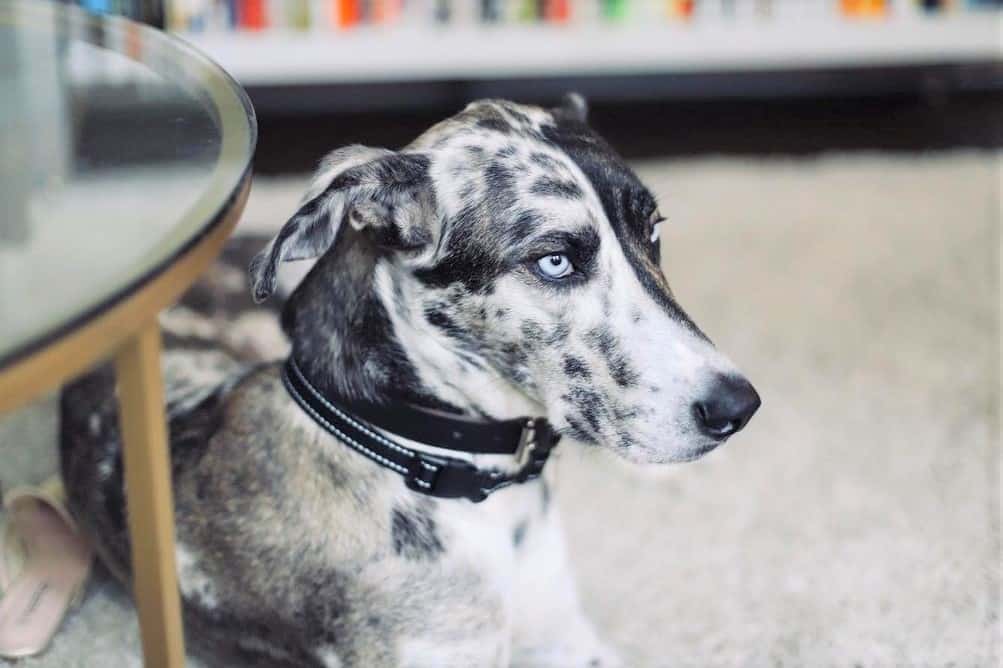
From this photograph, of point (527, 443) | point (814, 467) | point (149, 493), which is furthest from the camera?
point (814, 467)

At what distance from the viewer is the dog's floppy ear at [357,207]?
3.95 feet

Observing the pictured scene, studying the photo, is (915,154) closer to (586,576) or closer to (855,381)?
(855,381)

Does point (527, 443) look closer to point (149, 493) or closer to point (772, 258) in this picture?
point (149, 493)

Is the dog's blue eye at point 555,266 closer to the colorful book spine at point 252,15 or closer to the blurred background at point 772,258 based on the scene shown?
the blurred background at point 772,258

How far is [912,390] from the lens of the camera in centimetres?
221

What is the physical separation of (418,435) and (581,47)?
1.98 metres

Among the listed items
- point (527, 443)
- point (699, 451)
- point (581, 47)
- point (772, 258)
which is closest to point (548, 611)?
point (527, 443)

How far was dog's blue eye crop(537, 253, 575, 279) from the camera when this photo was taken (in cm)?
124

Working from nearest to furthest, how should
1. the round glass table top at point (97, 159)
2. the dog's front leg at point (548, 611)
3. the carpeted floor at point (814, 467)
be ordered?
1. the round glass table top at point (97, 159)
2. the dog's front leg at point (548, 611)
3. the carpeted floor at point (814, 467)

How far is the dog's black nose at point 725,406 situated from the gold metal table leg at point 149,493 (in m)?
0.50

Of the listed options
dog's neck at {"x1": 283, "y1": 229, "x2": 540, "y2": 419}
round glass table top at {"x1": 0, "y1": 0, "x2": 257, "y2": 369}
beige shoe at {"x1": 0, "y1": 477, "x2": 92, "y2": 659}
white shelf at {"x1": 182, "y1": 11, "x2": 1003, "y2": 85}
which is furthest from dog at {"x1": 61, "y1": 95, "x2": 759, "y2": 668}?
white shelf at {"x1": 182, "y1": 11, "x2": 1003, "y2": 85}

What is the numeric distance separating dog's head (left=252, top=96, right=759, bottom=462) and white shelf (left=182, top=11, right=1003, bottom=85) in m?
1.80

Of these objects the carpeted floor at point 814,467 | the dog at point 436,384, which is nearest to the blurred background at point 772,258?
the carpeted floor at point 814,467

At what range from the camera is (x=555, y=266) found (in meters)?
1.24
